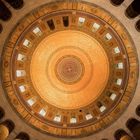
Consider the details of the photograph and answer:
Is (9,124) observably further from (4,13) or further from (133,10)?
(133,10)

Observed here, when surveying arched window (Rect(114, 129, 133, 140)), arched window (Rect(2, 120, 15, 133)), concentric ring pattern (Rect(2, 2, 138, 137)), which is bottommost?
arched window (Rect(114, 129, 133, 140))

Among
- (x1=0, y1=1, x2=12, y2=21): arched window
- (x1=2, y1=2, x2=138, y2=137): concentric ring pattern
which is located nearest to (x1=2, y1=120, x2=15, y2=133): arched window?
(x1=2, y1=2, x2=138, y2=137): concentric ring pattern

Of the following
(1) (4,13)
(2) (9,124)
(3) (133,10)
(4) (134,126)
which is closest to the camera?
(1) (4,13)

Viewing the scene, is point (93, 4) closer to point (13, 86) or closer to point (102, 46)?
point (102, 46)

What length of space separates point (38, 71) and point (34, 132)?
3922mm

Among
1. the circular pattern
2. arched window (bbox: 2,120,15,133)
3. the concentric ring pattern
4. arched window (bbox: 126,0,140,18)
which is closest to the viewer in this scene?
arched window (bbox: 126,0,140,18)

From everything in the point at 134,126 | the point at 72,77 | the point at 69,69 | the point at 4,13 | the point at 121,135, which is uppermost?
the point at 69,69

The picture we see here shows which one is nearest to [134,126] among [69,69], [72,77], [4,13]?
[72,77]

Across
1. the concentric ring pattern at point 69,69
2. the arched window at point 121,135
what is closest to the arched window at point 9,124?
the concentric ring pattern at point 69,69

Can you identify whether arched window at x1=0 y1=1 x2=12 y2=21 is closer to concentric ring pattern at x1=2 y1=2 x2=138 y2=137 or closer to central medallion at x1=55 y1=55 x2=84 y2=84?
concentric ring pattern at x1=2 y1=2 x2=138 y2=137

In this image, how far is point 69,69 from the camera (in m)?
22.0

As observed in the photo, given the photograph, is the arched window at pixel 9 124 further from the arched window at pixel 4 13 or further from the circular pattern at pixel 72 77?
the arched window at pixel 4 13

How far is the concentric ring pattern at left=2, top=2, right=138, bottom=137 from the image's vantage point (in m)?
19.3

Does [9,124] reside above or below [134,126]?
above
